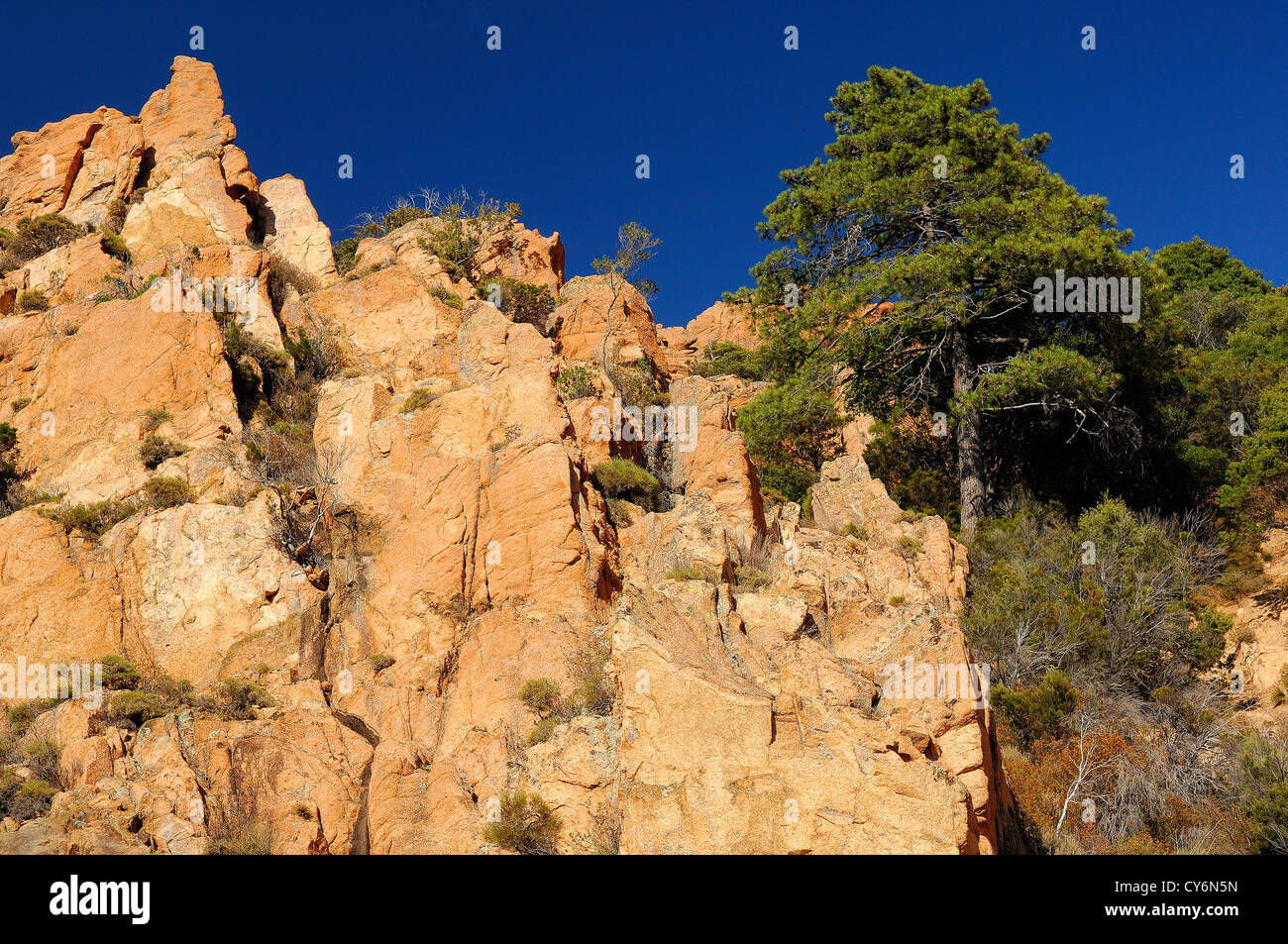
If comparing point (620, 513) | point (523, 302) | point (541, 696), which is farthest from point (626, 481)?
point (523, 302)

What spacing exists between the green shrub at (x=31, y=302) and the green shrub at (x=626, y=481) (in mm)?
13034

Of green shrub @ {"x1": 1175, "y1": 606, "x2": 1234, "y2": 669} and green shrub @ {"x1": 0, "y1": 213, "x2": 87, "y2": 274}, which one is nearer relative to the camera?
green shrub @ {"x1": 1175, "y1": 606, "x2": 1234, "y2": 669}

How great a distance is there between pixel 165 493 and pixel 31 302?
27.7 ft

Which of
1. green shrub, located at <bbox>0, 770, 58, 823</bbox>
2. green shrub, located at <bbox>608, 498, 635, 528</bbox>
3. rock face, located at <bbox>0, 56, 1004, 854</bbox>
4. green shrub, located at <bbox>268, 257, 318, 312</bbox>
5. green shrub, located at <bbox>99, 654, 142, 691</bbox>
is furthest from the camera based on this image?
green shrub, located at <bbox>268, 257, 318, 312</bbox>

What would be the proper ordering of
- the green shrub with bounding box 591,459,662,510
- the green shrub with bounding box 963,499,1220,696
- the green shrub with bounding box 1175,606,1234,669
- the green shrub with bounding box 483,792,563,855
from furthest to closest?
1. the green shrub with bounding box 591,459,662,510
2. the green shrub with bounding box 1175,606,1234,669
3. the green shrub with bounding box 963,499,1220,696
4. the green shrub with bounding box 483,792,563,855

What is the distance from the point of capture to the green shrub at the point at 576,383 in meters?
22.4

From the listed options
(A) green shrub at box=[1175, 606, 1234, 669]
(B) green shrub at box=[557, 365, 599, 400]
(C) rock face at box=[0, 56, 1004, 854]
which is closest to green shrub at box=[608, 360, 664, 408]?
→ (C) rock face at box=[0, 56, 1004, 854]

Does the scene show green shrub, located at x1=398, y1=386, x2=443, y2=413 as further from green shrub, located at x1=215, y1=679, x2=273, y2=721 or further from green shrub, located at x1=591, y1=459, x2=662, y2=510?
green shrub, located at x1=215, y1=679, x2=273, y2=721

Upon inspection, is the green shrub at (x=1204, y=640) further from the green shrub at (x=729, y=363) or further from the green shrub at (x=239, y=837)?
the green shrub at (x=239, y=837)

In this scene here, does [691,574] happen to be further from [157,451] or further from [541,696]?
[157,451]

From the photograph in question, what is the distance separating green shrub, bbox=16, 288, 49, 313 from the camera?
73.3 ft

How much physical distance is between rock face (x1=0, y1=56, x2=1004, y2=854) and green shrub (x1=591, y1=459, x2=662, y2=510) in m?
0.66

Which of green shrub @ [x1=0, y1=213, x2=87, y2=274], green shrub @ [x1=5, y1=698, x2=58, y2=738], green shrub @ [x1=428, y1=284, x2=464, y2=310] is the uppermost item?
green shrub @ [x1=0, y1=213, x2=87, y2=274]

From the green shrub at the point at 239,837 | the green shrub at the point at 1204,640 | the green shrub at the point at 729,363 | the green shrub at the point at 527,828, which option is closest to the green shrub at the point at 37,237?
the green shrub at the point at 729,363
